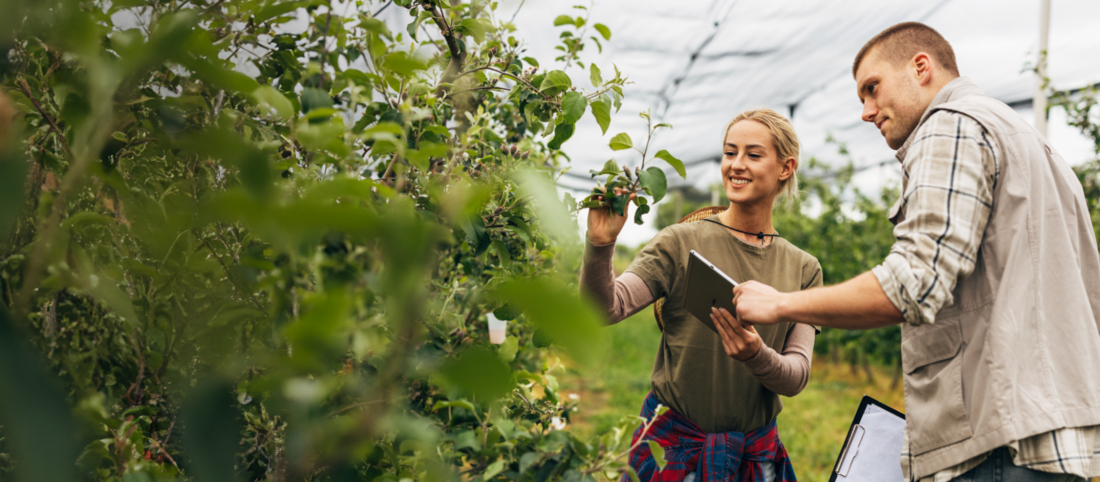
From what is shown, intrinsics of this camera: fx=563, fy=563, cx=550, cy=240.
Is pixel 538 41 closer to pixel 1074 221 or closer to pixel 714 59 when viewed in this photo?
pixel 714 59

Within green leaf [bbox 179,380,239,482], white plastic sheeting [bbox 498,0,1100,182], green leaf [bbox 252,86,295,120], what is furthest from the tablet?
white plastic sheeting [bbox 498,0,1100,182]

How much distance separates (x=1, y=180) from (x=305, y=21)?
0.96 metres

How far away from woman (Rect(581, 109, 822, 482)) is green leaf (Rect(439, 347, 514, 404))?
1.27 metres

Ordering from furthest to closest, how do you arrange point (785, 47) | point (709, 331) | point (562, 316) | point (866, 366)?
point (866, 366)
point (785, 47)
point (709, 331)
point (562, 316)

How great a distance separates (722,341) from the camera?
1.64 metres

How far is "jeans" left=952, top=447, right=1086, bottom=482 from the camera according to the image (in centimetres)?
116

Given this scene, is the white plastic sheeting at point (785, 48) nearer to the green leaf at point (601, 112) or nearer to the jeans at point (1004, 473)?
the green leaf at point (601, 112)

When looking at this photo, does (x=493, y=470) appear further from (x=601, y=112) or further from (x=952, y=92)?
(x=952, y=92)

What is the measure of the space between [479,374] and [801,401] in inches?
264

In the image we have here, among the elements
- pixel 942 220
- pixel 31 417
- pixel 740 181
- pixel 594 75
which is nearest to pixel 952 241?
pixel 942 220

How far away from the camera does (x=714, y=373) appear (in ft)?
5.62

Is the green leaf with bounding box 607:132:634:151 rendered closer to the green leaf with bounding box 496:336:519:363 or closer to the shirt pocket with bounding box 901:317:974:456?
the green leaf with bounding box 496:336:519:363

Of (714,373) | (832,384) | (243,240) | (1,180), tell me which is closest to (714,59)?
(832,384)

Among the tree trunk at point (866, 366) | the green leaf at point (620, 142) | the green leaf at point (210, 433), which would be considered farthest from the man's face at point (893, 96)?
the tree trunk at point (866, 366)
